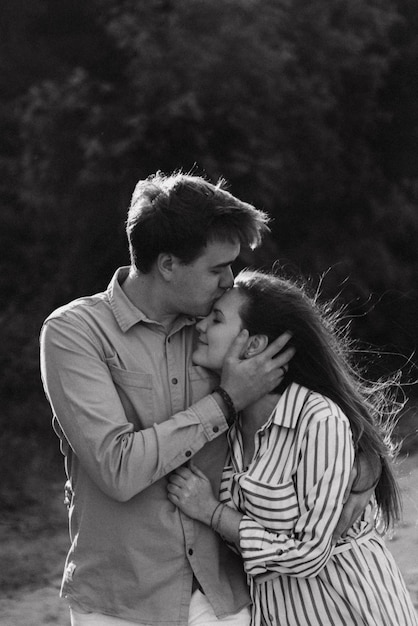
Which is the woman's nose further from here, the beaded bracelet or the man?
the beaded bracelet

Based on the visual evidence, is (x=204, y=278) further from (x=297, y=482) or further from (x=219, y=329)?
(x=297, y=482)

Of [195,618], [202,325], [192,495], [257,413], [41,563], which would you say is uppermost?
[202,325]

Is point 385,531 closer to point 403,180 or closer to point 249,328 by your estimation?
point 249,328

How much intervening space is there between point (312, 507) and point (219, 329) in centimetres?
50

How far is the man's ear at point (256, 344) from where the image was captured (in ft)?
8.60

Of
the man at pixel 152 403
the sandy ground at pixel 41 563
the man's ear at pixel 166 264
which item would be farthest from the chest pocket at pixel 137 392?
the sandy ground at pixel 41 563

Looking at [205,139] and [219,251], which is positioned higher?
[219,251]

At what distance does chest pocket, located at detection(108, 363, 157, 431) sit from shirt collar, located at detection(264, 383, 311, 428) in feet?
1.00

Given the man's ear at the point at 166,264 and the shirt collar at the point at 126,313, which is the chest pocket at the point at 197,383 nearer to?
the shirt collar at the point at 126,313

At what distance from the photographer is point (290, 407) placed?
259 centimetres

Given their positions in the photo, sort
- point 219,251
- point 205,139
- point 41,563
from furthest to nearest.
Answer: point 205,139 < point 41,563 < point 219,251

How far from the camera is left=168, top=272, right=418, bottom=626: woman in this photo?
2.48 metres

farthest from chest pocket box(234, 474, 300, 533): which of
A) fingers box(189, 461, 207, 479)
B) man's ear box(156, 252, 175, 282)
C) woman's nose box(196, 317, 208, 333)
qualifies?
man's ear box(156, 252, 175, 282)

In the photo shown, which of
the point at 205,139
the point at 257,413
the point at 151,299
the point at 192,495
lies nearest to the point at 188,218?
the point at 151,299
